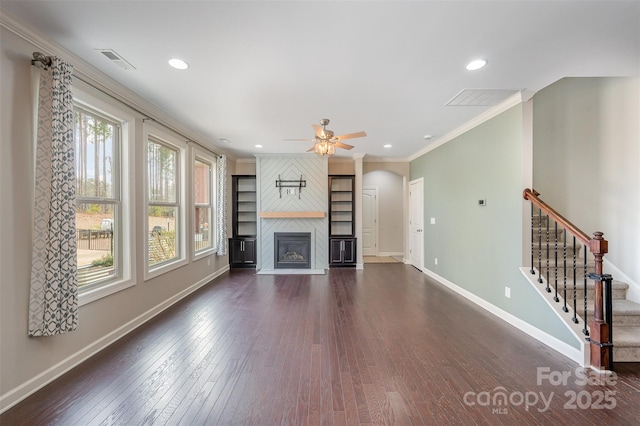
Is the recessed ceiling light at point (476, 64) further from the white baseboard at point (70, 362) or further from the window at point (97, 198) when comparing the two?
the white baseboard at point (70, 362)

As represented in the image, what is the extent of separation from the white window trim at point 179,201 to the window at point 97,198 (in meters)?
0.38

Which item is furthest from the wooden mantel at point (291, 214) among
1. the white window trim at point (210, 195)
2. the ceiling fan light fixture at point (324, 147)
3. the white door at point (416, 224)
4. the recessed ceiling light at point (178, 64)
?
the recessed ceiling light at point (178, 64)

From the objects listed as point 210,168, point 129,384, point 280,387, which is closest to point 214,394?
point 280,387

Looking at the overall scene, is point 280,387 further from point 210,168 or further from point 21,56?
point 210,168

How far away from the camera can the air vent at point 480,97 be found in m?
3.03

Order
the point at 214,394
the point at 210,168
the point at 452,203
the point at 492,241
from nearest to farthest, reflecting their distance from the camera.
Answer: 1. the point at 214,394
2. the point at 492,241
3. the point at 452,203
4. the point at 210,168

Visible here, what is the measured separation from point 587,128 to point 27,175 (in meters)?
5.96

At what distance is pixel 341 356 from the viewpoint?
252cm

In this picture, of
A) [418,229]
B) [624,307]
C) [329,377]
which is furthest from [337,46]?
[418,229]

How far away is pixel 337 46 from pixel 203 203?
434 centimetres

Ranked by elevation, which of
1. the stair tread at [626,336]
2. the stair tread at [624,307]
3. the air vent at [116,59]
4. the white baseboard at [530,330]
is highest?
the air vent at [116,59]

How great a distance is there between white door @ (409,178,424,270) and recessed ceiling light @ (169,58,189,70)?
5266mm

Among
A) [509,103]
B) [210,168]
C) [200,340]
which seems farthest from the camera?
[210,168]

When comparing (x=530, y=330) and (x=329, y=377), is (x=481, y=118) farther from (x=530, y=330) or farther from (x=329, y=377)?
(x=329, y=377)
